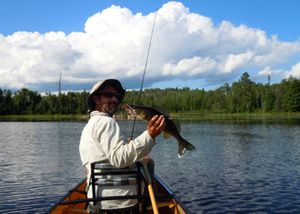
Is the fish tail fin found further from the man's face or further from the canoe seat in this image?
the man's face

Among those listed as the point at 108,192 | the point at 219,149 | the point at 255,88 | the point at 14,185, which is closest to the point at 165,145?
the point at 219,149

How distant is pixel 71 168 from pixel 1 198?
28.1 ft

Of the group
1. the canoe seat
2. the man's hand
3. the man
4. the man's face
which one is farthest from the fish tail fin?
the man's hand

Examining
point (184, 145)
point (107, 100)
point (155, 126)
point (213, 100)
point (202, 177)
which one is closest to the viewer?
point (155, 126)

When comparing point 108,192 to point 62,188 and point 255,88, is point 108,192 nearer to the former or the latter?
point 62,188

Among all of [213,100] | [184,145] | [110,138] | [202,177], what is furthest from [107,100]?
[213,100]

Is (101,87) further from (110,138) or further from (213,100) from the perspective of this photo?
(213,100)

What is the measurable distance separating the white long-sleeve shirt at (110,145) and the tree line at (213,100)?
137747 millimetres

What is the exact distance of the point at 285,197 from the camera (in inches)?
674

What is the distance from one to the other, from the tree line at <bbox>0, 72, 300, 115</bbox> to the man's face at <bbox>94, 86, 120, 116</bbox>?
→ 13736 cm

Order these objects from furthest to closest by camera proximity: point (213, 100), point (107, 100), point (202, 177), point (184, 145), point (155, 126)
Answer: point (213, 100), point (202, 177), point (184, 145), point (107, 100), point (155, 126)

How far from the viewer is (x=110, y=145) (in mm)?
5301

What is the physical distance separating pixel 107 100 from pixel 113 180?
1217 millimetres

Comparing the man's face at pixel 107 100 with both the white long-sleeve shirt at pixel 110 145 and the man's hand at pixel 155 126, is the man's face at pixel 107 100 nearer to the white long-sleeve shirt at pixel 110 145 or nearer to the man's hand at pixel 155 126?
the white long-sleeve shirt at pixel 110 145
